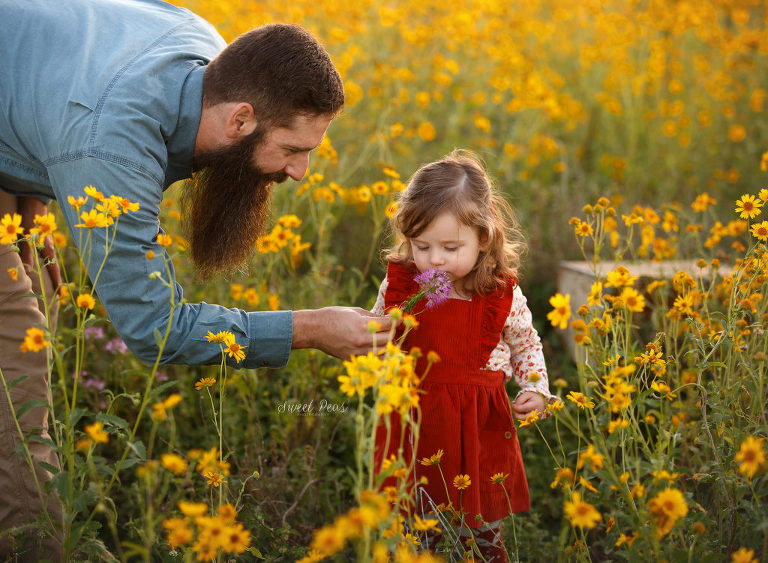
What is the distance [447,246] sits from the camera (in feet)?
5.98

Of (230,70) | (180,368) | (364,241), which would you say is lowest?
(180,368)

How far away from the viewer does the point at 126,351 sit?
2459mm

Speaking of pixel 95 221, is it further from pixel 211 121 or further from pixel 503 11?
pixel 503 11

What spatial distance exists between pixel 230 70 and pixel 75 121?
0.41 metres

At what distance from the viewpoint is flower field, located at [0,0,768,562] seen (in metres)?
1.38

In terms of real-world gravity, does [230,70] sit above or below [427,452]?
above

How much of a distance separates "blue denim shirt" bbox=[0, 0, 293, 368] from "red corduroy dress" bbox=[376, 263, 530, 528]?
37 centimetres

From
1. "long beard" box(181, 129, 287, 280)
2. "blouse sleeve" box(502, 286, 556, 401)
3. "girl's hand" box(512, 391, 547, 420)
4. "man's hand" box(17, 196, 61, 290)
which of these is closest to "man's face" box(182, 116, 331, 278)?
"long beard" box(181, 129, 287, 280)

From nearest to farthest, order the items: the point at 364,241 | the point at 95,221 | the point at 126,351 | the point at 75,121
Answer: the point at 95,221, the point at 75,121, the point at 126,351, the point at 364,241

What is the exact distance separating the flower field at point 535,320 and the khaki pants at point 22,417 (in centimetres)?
8

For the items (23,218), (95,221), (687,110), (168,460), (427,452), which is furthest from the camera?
(687,110)

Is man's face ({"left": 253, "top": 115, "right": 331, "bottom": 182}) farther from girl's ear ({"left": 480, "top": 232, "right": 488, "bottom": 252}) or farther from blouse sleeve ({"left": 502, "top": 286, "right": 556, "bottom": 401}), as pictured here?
blouse sleeve ({"left": 502, "top": 286, "right": 556, "bottom": 401})

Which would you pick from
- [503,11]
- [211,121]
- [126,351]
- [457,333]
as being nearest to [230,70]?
[211,121]

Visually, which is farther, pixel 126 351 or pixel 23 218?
pixel 126 351
